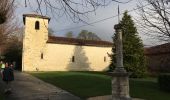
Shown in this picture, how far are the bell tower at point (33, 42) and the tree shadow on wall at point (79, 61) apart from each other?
5.50 metres

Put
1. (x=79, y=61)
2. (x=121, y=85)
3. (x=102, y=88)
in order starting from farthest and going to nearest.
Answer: (x=79, y=61) → (x=102, y=88) → (x=121, y=85)

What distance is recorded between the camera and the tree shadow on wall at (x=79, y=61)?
53812 mm

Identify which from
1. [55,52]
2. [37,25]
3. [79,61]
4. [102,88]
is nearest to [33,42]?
[37,25]

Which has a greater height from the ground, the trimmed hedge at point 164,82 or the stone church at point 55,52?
A: the stone church at point 55,52

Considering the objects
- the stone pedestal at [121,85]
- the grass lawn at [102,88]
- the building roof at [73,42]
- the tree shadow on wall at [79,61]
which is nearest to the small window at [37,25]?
the building roof at [73,42]

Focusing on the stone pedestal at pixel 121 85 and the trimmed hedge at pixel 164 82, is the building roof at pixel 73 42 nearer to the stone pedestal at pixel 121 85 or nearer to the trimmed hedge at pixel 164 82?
the trimmed hedge at pixel 164 82

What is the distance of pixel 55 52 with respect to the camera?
52.5 metres

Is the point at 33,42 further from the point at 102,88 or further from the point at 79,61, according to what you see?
the point at 102,88

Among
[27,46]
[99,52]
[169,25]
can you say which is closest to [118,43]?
[169,25]

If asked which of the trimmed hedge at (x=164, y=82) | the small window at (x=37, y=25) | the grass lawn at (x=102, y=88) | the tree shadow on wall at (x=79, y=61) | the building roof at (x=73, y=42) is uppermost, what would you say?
the small window at (x=37, y=25)

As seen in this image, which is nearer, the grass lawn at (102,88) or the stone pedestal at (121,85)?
the stone pedestal at (121,85)

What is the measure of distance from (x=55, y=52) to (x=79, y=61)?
4.64 meters

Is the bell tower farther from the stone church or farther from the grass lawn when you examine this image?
the grass lawn

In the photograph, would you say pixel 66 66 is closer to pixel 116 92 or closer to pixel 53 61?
pixel 53 61
